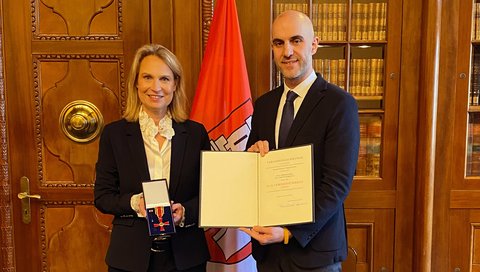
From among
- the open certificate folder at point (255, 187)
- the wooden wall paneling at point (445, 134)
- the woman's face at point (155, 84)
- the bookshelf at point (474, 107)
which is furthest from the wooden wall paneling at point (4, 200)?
the bookshelf at point (474, 107)

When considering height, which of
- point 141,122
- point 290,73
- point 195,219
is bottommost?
point 195,219

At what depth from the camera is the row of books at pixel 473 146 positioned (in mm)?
2404

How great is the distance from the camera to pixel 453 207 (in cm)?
240

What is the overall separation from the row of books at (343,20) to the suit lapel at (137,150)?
110 cm

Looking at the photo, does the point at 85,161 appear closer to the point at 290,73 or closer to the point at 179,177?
the point at 179,177

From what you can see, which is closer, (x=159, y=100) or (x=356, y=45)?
(x=159, y=100)

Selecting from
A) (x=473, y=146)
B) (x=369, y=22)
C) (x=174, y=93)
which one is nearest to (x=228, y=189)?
(x=174, y=93)

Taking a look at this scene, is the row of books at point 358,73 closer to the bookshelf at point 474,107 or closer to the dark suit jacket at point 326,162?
the bookshelf at point 474,107

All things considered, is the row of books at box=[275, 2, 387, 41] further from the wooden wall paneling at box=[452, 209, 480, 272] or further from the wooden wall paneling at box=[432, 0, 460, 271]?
the wooden wall paneling at box=[452, 209, 480, 272]

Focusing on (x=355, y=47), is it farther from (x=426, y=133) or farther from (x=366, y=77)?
(x=426, y=133)

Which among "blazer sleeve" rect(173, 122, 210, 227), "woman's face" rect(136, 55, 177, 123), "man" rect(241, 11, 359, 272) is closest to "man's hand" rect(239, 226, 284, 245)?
"man" rect(241, 11, 359, 272)

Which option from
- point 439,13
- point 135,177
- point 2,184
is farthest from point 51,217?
point 439,13

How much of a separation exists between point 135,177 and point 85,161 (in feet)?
2.88

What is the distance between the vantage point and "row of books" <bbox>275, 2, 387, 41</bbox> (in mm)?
2359
